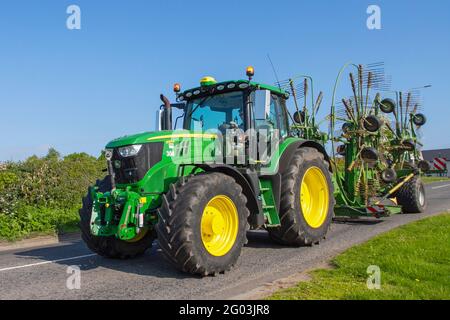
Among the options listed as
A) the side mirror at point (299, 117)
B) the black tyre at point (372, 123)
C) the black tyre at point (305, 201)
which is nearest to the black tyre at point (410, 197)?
the black tyre at point (372, 123)

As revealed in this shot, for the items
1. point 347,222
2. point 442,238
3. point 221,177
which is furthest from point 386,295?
point 347,222

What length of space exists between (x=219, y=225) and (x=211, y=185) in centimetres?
63

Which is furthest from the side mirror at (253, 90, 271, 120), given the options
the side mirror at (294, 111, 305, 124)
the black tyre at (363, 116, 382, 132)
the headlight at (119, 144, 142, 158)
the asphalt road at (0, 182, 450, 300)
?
the black tyre at (363, 116, 382, 132)

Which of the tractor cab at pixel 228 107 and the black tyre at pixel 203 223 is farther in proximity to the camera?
the tractor cab at pixel 228 107

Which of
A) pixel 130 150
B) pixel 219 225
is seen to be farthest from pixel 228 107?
pixel 219 225

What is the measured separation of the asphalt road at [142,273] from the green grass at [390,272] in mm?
500

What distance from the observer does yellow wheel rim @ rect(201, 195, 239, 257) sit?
572 cm

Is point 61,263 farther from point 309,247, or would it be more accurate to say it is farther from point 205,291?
point 309,247

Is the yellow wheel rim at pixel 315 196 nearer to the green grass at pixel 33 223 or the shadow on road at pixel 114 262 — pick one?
the shadow on road at pixel 114 262

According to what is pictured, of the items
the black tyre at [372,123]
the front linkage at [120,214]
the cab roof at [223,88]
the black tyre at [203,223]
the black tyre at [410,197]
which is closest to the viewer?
the black tyre at [203,223]

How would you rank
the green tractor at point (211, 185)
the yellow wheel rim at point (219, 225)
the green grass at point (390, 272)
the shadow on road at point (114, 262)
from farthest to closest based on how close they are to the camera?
the shadow on road at point (114, 262)
the yellow wheel rim at point (219, 225)
the green tractor at point (211, 185)
the green grass at point (390, 272)

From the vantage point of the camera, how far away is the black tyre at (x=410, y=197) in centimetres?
1182

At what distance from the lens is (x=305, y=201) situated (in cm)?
803

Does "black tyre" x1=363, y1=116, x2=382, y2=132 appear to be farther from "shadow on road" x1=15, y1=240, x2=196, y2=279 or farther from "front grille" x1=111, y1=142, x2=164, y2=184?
"front grille" x1=111, y1=142, x2=164, y2=184
